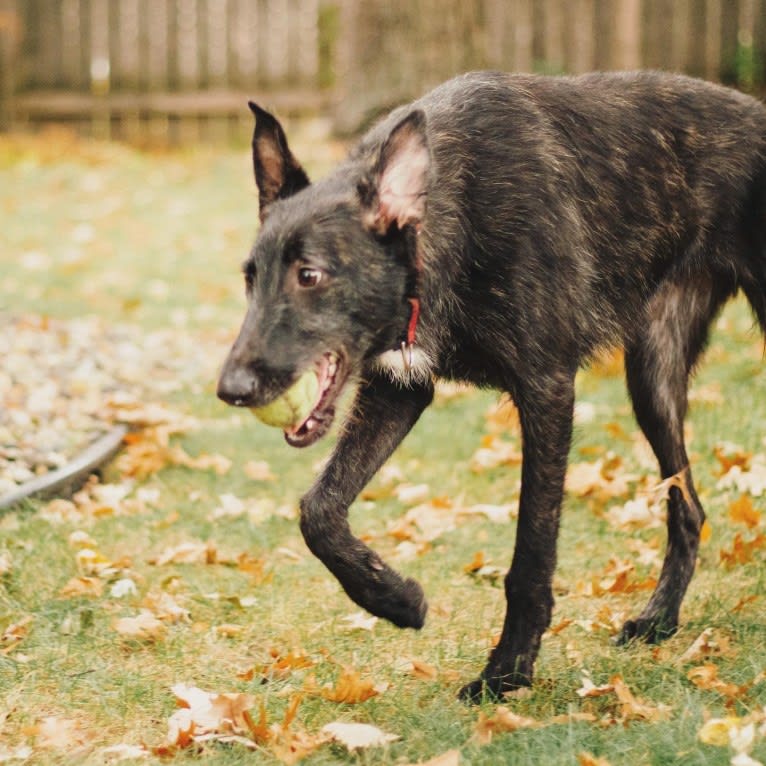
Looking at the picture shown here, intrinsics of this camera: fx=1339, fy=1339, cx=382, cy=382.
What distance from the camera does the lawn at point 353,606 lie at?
3672mm

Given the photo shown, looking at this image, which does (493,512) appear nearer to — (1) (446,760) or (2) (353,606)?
(2) (353,606)

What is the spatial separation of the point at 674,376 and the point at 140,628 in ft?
7.14

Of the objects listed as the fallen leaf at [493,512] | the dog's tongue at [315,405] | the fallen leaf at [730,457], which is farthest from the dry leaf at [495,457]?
the dog's tongue at [315,405]

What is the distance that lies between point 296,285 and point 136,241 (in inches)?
352

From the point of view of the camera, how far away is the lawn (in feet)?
12.0

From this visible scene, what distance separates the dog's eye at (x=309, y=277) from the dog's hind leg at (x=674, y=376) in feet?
4.97

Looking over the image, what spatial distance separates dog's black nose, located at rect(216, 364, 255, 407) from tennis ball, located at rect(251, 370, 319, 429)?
8cm

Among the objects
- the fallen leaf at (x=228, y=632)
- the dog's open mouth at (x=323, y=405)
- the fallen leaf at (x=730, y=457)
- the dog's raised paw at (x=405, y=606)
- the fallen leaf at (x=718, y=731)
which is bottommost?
the fallen leaf at (x=730, y=457)

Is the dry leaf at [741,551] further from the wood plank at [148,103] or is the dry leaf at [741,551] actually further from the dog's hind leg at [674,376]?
the wood plank at [148,103]

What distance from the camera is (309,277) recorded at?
384 centimetres

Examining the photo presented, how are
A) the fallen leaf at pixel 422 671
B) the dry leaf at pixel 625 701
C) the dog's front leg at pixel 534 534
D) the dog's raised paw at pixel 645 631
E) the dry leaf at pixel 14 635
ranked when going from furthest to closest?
the dog's raised paw at pixel 645 631 → the dry leaf at pixel 14 635 → the fallen leaf at pixel 422 671 → the dog's front leg at pixel 534 534 → the dry leaf at pixel 625 701

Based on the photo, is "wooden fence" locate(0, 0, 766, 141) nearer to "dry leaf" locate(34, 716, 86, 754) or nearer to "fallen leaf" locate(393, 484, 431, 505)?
"fallen leaf" locate(393, 484, 431, 505)

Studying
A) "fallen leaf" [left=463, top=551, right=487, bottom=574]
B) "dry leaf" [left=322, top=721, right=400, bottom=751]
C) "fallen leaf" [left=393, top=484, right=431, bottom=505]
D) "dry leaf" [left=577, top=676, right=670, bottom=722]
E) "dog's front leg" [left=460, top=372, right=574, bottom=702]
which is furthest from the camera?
"fallen leaf" [left=393, top=484, right=431, bottom=505]

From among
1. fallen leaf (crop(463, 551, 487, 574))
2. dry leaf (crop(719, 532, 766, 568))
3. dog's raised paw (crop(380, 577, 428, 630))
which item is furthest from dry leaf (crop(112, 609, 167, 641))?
dry leaf (crop(719, 532, 766, 568))
